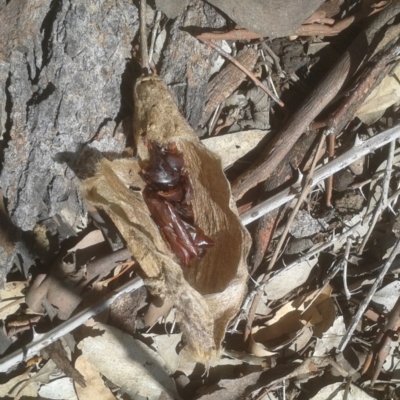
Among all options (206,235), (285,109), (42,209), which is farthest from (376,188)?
(42,209)

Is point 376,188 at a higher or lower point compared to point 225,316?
higher

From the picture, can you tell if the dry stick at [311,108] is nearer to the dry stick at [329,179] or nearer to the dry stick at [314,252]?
the dry stick at [329,179]

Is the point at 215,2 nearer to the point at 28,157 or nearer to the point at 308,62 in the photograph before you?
the point at 308,62

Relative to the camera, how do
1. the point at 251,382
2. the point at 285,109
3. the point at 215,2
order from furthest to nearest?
the point at 251,382
the point at 285,109
the point at 215,2

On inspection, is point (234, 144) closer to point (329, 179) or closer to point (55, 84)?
point (329, 179)

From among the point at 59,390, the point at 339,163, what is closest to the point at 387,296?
the point at 339,163

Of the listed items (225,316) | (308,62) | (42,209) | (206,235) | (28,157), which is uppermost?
(308,62)

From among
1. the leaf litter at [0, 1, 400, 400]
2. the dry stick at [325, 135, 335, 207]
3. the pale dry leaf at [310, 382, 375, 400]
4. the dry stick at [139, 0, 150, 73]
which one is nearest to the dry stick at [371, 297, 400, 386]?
the leaf litter at [0, 1, 400, 400]

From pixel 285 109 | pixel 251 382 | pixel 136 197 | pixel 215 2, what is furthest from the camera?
pixel 251 382
